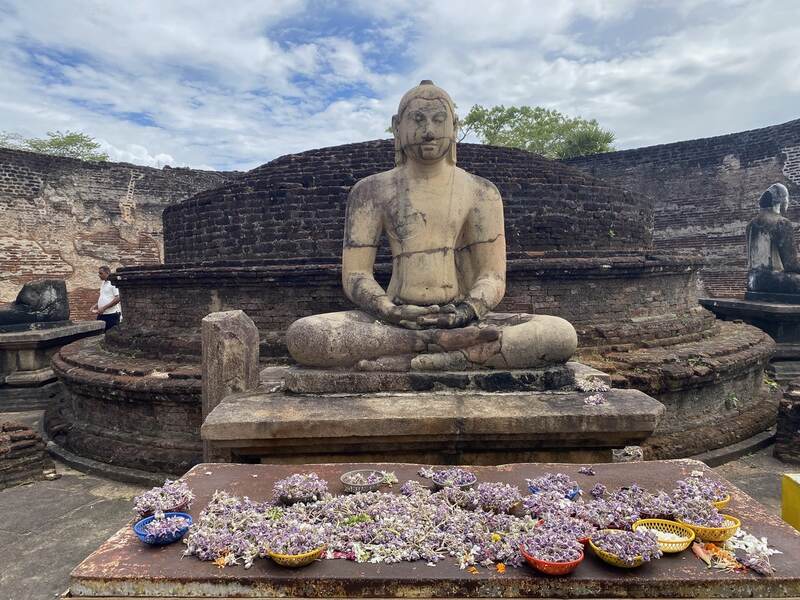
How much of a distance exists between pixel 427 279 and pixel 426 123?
1.02 m

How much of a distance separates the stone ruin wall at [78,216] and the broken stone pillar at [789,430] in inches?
625

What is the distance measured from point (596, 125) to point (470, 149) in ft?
76.5

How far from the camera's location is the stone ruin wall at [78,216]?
13641mm

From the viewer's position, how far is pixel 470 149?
866 cm

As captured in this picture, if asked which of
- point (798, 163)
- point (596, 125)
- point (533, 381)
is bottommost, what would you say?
point (533, 381)

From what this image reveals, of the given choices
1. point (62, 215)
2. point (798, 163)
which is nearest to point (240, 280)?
point (62, 215)

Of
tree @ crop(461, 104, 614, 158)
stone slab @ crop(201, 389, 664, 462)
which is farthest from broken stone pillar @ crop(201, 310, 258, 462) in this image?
tree @ crop(461, 104, 614, 158)

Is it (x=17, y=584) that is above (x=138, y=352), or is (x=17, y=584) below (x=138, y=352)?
below

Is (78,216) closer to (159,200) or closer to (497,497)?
(159,200)

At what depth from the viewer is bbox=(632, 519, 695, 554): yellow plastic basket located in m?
1.56

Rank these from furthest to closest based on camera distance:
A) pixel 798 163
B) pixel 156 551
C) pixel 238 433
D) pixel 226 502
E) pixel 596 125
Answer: pixel 596 125, pixel 798 163, pixel 238 433, pixel 226 502, pixel 156 551

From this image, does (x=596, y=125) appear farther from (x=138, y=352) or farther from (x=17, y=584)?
(x=17, y=584)

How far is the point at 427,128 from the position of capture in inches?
133

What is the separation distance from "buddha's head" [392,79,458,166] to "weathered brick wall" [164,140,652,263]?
3.73m
